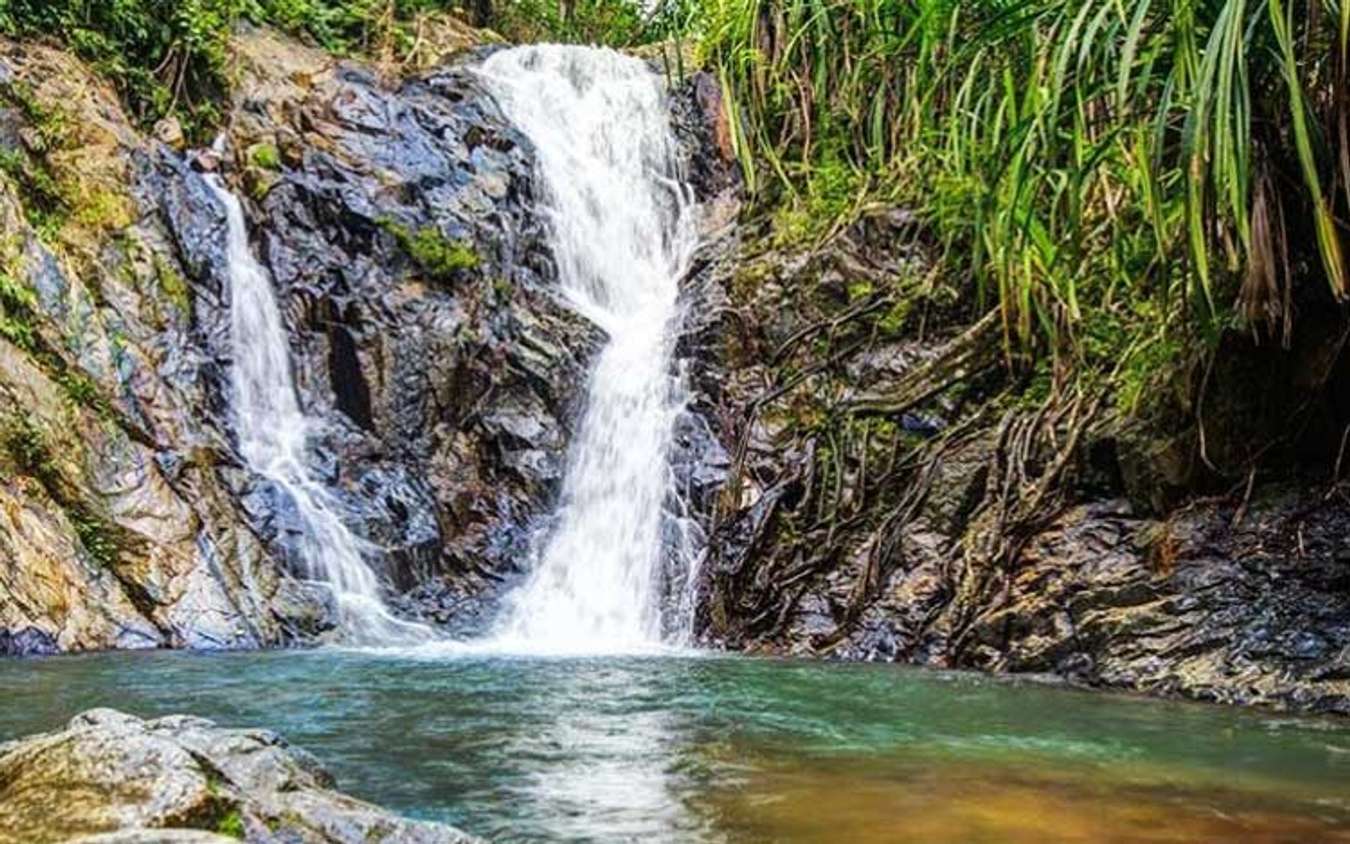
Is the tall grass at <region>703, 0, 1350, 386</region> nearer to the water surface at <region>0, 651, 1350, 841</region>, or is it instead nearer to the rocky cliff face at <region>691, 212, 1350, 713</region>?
the rocky cliff face at <region>691, 212, 1350, 713</region>

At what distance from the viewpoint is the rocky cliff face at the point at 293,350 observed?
7168mm

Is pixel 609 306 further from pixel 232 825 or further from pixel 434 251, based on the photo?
pixel 232 825

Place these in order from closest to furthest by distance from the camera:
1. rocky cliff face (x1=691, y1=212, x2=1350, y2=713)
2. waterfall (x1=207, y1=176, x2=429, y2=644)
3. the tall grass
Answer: the tall grass < rocky cliff face (x1=691, y1=212, x2=1350, y2=713) < waterfall (x1=207, y1=176, x2=429, y2=644)

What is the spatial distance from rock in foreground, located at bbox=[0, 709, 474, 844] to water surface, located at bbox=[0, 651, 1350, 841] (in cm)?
48

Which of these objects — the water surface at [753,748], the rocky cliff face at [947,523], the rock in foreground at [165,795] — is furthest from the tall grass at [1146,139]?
the rock in foreground at [165,795]

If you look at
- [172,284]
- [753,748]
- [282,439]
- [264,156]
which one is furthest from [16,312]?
[753,748]

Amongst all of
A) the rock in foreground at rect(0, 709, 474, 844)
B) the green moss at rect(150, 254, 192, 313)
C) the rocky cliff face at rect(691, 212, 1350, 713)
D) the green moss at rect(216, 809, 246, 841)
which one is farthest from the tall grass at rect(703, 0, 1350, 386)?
the green moss at rect(150, 254, 192, 313)

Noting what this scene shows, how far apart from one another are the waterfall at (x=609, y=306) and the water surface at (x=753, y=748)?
220cm

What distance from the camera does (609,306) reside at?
36.0 ft

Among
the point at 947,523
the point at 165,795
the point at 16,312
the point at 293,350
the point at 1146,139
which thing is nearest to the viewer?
the point at 165,795

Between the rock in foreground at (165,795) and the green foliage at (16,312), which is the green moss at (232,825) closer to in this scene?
the rock in foreground at (165,795)

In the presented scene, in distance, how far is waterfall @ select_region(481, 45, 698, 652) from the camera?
8.54 m

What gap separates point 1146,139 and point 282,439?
6392 millimetres

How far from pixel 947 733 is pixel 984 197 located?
2202mm
